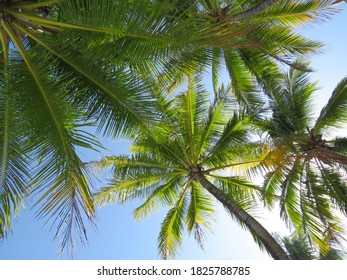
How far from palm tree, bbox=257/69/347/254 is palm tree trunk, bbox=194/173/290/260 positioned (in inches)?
56.7

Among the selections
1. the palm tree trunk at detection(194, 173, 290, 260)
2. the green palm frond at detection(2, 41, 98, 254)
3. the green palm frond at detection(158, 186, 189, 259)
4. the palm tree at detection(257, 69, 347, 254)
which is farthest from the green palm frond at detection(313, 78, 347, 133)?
the green palm frond at detection(2, 41, 98, 254)

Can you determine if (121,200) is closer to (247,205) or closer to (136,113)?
(247,205)

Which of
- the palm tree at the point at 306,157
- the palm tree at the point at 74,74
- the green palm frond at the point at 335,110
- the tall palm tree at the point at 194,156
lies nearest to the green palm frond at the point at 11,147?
the palm tree at the point at 74,74

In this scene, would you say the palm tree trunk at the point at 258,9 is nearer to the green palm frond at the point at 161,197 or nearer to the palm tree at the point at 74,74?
the palm tree at the point at 74,74

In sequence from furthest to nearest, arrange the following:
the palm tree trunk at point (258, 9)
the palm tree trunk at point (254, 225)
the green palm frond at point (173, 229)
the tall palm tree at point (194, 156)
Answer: the green palm frond at point (173, 229), the tall palm tree at point (194, 156), the palm tree trunk at point (254, 225), the palm tree trunk at point (258, 9)

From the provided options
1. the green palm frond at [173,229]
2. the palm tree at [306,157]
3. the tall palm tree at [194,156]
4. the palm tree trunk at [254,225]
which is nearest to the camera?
the palm tree trunk at [254,225]

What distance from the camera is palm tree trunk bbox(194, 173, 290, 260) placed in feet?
22.7

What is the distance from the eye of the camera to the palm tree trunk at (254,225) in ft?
22.7

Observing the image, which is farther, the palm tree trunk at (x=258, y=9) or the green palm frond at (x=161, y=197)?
the green palm frond at (x=161, y=197)

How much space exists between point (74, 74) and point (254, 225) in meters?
4.72

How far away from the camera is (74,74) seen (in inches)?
260

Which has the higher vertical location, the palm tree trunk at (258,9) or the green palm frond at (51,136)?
the palm tree trunk at (258,9)

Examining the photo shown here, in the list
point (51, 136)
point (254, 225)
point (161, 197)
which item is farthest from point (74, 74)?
point (161, 197)

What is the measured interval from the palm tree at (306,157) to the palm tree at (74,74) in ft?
13.8
